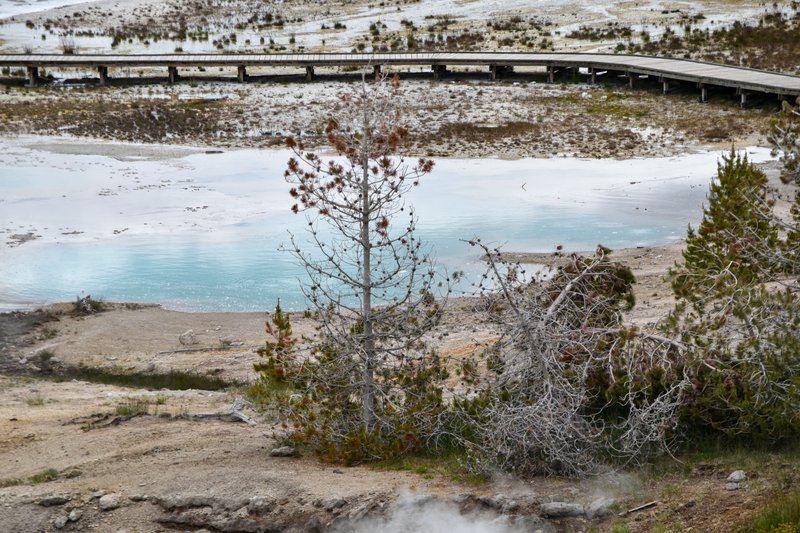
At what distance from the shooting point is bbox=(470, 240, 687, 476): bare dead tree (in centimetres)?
944

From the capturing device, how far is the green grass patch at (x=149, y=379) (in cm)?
1562

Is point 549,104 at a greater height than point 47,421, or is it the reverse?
point 549,104

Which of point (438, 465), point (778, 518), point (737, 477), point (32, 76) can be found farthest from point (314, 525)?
point (32, 76)

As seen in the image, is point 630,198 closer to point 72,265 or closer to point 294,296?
point 294,296

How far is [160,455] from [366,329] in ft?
8.47

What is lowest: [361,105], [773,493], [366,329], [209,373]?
[209,373]

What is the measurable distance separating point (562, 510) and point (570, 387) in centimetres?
144

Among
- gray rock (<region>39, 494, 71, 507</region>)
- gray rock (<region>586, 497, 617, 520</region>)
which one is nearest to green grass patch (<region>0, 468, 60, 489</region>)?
gray rock (<region>39, 494, 71, 507</region>)

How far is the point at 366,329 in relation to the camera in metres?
10.6

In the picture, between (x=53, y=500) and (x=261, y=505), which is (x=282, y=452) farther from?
(x=53, y=500)

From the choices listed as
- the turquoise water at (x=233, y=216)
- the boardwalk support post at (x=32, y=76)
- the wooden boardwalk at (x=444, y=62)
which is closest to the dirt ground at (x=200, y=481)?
the turquoise water at (x=233, y=216)

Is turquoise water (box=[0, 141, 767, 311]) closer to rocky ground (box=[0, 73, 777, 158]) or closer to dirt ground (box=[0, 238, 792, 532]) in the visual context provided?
rocky ground (box=[0, 73, 777, 158])

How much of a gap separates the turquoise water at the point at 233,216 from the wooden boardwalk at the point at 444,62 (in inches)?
287

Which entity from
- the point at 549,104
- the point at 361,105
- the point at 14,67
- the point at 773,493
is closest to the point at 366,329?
the point at 361,105
